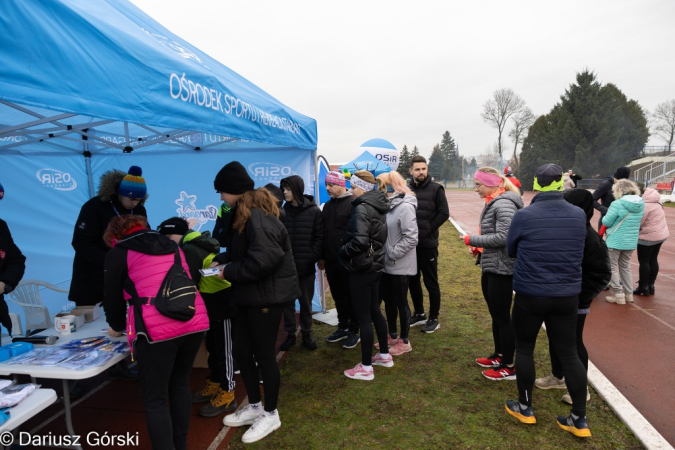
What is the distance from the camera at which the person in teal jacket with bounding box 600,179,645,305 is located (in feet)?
17.8

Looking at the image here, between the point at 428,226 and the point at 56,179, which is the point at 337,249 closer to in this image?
the point at 428,226

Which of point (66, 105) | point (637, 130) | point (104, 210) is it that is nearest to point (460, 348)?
point (104, 210)

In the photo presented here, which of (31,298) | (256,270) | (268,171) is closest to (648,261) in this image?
(268,171)

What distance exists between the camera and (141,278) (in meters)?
2.13

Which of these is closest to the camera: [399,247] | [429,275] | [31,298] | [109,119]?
[109,119]

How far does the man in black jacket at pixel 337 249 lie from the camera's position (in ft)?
13.4

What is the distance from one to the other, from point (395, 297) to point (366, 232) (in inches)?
43.9

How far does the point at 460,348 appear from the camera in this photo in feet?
14.0

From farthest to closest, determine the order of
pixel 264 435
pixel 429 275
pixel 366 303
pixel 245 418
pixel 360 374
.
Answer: pixel 429 275 → pixel 360 374 → pixel 366 303 → pixel 245 418 → pixel 264 435

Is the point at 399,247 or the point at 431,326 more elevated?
the point at 399,247

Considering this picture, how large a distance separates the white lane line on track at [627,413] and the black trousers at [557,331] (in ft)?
1.42

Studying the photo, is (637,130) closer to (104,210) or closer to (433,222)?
(433,222)

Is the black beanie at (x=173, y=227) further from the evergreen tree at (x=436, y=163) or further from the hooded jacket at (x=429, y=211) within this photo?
the evergreen tree at (x=436, y=163)

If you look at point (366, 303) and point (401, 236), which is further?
point (401, 236)
